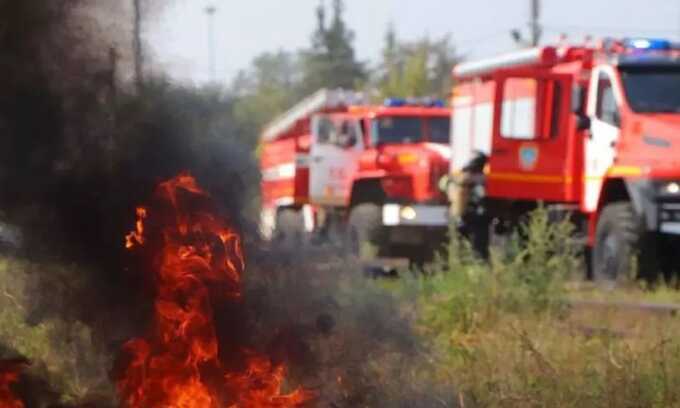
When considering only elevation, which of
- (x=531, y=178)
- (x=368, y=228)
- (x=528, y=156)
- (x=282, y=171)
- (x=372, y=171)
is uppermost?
(x=528, y=156)

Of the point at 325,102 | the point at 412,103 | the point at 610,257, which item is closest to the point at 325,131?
the point at 325,102

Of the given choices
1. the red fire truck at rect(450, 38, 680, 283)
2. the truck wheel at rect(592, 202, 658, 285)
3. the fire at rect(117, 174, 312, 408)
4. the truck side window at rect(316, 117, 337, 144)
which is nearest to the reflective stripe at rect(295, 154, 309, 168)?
the truck side window at rect(316, 117, 337, 144)

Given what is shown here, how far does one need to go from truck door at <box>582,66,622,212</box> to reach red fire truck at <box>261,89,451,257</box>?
3750mm

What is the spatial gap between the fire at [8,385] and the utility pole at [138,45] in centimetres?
149

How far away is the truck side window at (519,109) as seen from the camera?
18609 mm

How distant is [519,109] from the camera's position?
744 inches

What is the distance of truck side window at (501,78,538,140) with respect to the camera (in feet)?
61.1

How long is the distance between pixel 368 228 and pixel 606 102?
5.61 m

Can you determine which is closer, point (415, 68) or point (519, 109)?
point (519, 109)

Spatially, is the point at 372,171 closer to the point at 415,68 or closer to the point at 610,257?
the point at 610,257

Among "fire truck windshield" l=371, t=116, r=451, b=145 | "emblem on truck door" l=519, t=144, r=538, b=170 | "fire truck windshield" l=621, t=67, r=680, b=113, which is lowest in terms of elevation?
"emblem on truck door" l=519, t=144, r=538, b=170

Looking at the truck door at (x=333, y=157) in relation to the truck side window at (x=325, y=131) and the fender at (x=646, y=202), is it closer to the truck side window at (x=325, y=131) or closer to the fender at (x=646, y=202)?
the truck side window at (x=325, y=131)

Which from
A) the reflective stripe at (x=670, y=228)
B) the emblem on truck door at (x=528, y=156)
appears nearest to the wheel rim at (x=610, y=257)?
the reflective stripe at (x=670, y=228)

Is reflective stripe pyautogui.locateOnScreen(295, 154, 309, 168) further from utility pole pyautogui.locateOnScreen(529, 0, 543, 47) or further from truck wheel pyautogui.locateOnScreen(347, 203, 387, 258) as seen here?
utility pole pyautogui.locateOnScreen(529, 0, 543, 47)
